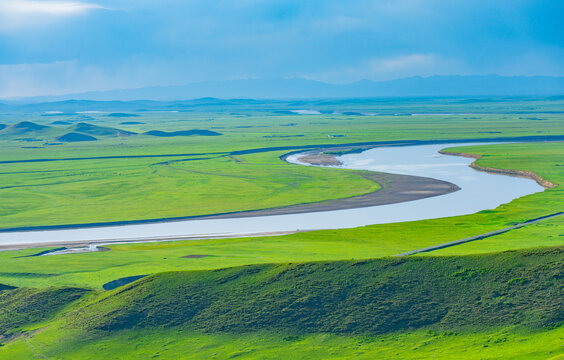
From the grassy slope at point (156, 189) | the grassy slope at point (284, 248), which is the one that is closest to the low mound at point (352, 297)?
the grassy slope at point (284, 248)

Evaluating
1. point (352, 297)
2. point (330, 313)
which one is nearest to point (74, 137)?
point (352, 297)

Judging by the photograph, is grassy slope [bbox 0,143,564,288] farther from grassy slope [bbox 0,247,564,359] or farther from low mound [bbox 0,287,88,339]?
grassy slope [bbox 0,247,564,359]

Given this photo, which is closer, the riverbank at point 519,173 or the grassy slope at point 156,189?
the grassy slope at point 156,189

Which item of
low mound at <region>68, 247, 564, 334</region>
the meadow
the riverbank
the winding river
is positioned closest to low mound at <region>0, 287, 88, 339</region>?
the meadow

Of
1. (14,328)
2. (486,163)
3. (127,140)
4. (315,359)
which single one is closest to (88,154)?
(127,140)

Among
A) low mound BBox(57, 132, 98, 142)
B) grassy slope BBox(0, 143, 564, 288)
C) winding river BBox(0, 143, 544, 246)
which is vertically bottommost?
winding river BBox(0, 143, 544, 246)

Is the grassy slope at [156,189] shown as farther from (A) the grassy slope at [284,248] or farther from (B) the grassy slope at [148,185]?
(A) the grassy slope at [284,248]

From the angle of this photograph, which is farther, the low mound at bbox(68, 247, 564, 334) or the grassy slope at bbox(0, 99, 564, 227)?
the grassy slope at bbox(0, 99, 564, 227)
